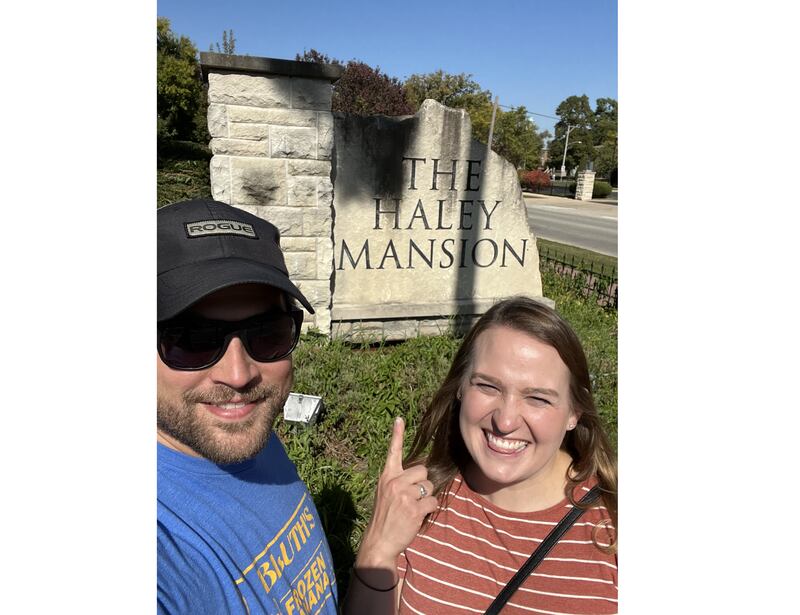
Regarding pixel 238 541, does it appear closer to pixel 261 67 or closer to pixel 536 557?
pixel 536 557

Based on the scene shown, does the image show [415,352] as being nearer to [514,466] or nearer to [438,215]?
[438,215]

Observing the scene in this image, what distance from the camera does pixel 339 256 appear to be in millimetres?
5125

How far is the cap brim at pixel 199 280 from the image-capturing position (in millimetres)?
1087

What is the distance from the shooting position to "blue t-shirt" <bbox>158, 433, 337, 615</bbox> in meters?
0.98

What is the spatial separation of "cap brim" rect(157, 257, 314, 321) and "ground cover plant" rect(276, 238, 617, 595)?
78.2 inches

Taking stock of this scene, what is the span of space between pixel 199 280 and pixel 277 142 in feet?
11.9

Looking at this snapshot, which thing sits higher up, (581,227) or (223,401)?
(581,227)

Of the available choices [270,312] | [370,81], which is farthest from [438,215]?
[370,81]

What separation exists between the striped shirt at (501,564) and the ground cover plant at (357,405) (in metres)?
1.22

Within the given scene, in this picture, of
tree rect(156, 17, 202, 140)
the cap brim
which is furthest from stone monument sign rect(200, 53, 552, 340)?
A: tree rect(156, 17, 202, 140)

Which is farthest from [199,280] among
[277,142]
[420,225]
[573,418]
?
[420,225]

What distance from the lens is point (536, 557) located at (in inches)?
56.1

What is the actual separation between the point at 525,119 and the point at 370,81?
10532 mm

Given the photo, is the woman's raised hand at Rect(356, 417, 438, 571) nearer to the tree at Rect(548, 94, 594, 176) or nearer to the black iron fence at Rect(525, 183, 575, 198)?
the tree at Rect(548, 94, 594, 176)
